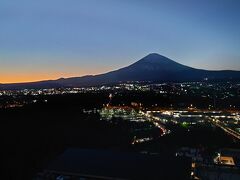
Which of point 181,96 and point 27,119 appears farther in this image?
point 181,96

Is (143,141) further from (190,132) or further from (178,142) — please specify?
(190,132)

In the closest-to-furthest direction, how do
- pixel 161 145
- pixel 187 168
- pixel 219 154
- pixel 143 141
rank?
pixel 187 168 < pixel 219 154 < pixel 161 145 < pixel 143 141

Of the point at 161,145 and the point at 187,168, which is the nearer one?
the point at 187,168

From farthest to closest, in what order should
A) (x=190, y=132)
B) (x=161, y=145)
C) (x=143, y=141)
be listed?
(x=190, y=132) → (x=143, y=141) → (x=161, y=145)

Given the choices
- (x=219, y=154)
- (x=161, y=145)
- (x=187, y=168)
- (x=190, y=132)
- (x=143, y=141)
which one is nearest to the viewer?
(x=187, y=168)

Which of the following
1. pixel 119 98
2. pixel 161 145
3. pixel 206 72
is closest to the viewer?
pixel 161 145

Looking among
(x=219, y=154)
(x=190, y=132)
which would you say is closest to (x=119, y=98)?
(x=190, y=132)

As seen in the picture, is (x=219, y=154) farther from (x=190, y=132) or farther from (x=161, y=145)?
(x=190, y=132)

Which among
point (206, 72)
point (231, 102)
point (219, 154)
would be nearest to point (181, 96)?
point (231, 102)

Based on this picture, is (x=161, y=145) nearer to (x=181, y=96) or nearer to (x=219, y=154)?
(x=219, y=154)
